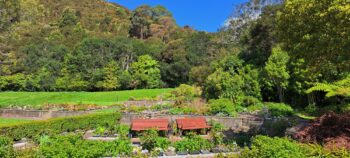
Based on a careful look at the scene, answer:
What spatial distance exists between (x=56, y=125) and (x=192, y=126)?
8406 millimetres

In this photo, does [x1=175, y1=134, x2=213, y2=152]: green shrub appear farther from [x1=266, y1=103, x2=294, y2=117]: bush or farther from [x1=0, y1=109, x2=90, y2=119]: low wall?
[x1=0, y1=109, x2=90, y2=119]: low wall

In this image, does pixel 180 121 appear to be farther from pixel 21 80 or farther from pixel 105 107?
pixel 21 80

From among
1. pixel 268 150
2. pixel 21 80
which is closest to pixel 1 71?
pixel 21 80

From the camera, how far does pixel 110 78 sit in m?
52.7

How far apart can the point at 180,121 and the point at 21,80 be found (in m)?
46.0

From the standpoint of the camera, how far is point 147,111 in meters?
26.2

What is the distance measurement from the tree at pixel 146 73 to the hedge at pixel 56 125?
29509 millimetres

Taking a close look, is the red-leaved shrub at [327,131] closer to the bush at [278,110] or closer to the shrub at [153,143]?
the shrub at [153,143]

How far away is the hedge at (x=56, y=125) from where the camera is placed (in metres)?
18.9

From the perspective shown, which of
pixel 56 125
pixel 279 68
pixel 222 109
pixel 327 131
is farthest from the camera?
pixel 279 68

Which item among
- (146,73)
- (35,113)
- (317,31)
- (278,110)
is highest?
(146,73)

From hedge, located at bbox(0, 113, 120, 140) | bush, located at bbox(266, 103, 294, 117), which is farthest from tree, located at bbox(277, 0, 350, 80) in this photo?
hedge, located at bbox(0, 113, 120, 140)

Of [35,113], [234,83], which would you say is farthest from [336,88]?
[35,113]

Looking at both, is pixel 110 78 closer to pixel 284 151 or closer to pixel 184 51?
pixel 184 51
